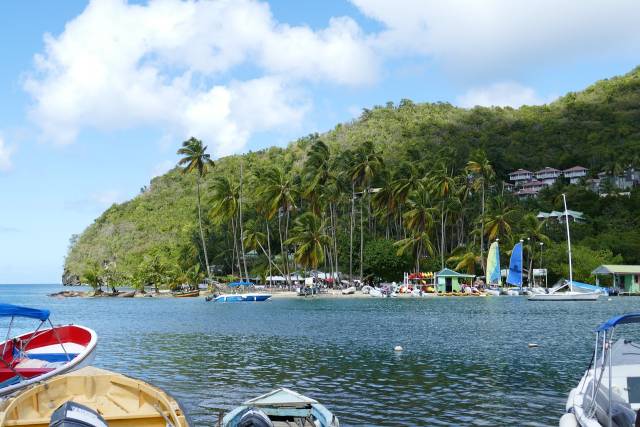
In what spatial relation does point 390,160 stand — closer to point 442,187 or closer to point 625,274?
point 442,187

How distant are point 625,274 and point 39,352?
94367 mm

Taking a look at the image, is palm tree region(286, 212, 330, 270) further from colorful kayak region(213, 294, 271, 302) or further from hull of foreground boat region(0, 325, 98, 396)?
hull of foreground boat region(0, 325, 98, 396)

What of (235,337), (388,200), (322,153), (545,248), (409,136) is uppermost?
(409,136)

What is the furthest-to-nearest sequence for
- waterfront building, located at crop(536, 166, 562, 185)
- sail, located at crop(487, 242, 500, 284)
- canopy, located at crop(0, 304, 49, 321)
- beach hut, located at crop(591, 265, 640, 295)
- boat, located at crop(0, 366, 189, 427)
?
waterfront building, located at crop(536, 166, 562, 185), beach hut, located at crop(591, 265, 640, 295), sail, located at crop(487, 242, 500, 284), canopy, located at crop(0, 304, 49, 321), boat, located at crop(0, 366, 189, 427)

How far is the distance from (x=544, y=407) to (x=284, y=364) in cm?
1274

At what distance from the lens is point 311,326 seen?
4847cm

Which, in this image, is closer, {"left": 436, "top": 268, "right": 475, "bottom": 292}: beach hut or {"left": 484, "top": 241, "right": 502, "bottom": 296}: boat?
{"left": 484, "top": 241, "right": 502, "bottom": 296}: boat

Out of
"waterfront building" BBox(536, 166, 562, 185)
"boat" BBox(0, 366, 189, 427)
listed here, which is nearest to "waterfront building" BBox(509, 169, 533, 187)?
"waterfront building" BBox(536, 166, 562, 185)

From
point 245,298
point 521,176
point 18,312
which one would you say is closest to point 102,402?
point 18,312

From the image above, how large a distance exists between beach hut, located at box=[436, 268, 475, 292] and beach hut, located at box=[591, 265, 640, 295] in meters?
19.4

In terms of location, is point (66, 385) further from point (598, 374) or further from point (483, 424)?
point (598, 374)

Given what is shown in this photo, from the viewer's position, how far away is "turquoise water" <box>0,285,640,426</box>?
795 inches

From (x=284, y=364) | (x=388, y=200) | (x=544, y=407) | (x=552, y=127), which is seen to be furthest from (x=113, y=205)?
(x=544, y=407)

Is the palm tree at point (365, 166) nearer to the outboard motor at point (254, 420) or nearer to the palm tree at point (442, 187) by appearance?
the palm tree at point (442, 187)
